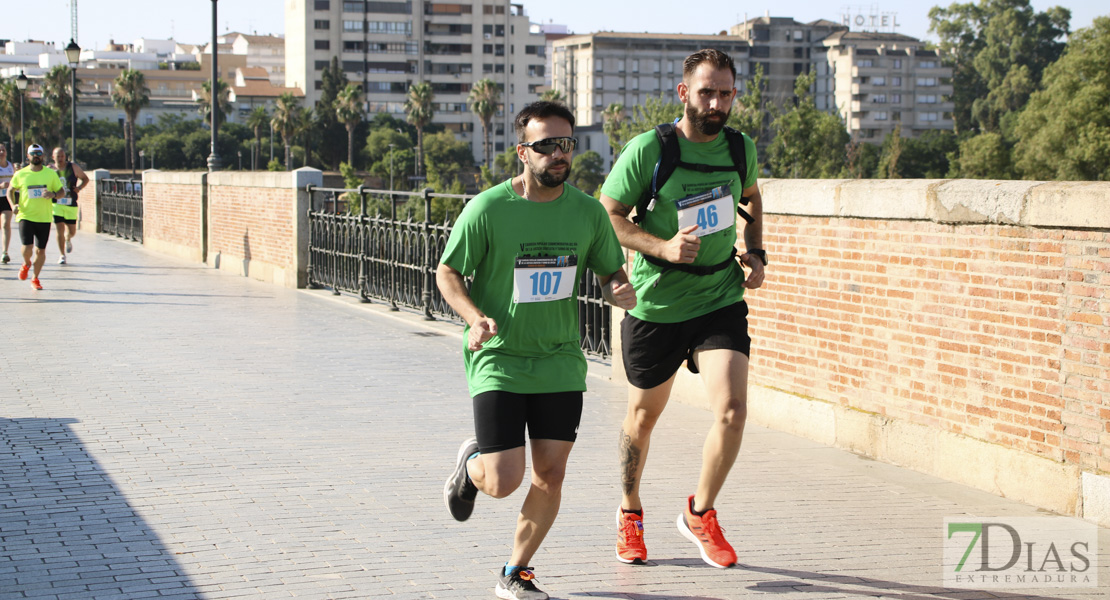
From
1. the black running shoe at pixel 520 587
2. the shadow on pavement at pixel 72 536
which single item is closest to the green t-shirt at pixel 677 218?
the black running shoe at pixel 520 587

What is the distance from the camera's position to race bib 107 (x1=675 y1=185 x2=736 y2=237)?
5207 mm

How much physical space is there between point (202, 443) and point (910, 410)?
13.4 ft

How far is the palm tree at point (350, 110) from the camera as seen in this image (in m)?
128

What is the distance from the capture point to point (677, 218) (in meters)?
5.22

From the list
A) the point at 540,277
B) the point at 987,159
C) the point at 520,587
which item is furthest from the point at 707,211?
the point at 987,159

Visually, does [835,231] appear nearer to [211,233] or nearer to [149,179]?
[211,233]

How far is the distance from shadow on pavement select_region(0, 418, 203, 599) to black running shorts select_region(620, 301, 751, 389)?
1946mm

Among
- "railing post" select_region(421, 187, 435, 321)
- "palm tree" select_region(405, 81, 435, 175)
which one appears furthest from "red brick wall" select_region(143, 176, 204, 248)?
"palm tree" select_region(405, 81, 435, 175)

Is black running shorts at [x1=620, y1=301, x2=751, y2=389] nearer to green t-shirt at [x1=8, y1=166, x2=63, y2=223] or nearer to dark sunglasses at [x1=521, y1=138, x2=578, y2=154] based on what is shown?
dark sunglasses at [x1=521, y1=138, x2=578, y2=154]

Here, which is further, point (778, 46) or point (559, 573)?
point (778, 46)

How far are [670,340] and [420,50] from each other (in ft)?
519

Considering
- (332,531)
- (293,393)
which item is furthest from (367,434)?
(332,531)

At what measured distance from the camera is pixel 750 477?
680 cm

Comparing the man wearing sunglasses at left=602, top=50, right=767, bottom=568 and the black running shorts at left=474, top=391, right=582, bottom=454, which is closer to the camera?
the black running shorts at left=474, top=391, right=582, bottom=454
